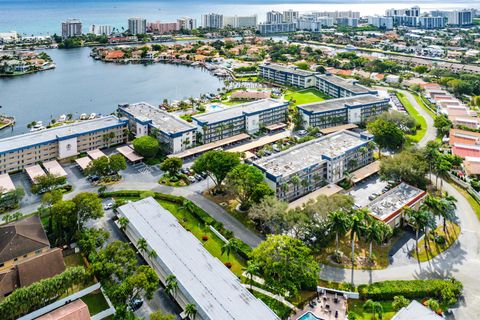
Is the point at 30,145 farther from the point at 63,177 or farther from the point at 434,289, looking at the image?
the point at 434,289

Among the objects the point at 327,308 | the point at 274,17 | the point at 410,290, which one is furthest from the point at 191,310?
the point at 274,17

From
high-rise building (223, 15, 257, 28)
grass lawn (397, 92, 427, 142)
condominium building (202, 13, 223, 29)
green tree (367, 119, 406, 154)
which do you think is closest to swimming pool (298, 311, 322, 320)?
green tree (367, 119, 406, 154)

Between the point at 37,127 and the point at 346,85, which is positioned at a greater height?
the point at 346,85

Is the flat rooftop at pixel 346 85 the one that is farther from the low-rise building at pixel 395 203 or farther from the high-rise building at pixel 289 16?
the high-rise building at pixel 289 16

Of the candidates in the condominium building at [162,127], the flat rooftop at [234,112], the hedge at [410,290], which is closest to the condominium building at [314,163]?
the hedge at [410,290]

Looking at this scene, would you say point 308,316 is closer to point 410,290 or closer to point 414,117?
point 410,290

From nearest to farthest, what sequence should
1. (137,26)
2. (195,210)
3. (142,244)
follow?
(142,244)
(195,210)
(137,26)

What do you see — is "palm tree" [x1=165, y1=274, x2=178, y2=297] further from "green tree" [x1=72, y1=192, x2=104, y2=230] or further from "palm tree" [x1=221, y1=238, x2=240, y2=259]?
"green tree" [x1=72, y1=192, x2=104, y2=230]
